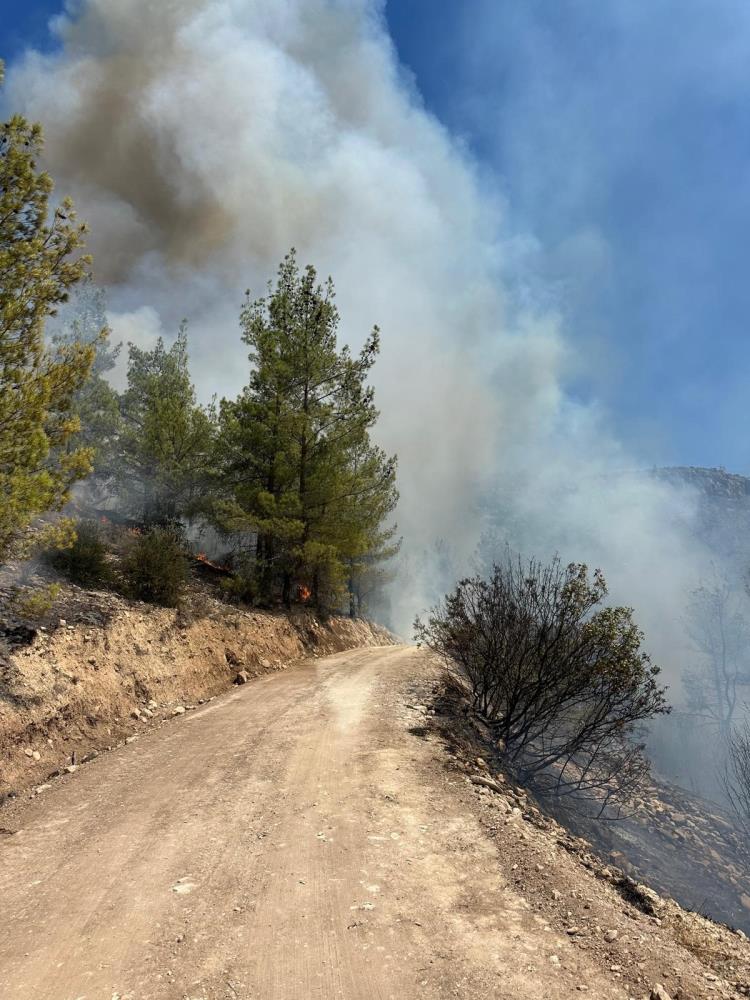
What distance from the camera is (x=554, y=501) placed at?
6978 inches

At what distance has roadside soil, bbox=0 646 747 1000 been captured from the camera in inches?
147

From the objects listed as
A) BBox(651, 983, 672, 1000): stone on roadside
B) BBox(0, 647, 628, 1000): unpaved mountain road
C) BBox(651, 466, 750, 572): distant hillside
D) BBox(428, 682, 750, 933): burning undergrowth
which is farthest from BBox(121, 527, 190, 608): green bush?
BBox(651, 466, 750, 572): distant hillside

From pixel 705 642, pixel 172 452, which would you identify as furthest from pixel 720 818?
pixel 705 642

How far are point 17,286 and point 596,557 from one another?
5361 inches

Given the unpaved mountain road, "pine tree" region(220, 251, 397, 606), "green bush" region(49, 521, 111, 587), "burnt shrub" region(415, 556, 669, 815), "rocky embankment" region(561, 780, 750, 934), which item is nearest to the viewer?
the unpaved mountain road

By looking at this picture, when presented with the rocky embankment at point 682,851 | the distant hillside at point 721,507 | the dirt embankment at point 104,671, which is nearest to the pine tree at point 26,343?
the dirt embankment at point 104,671

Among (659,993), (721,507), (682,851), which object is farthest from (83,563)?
(721,507)

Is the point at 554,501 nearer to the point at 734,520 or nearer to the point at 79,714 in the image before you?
the point at 734,520

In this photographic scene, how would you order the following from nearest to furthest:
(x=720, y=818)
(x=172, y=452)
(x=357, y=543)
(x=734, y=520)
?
1. (x=720, y=818)
2. (x=357, y=543)
3. (x=172, y=452)
4. (x=734, y=520)

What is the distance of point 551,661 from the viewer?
10906mm

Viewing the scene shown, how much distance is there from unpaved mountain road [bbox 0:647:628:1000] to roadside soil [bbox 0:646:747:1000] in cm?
2

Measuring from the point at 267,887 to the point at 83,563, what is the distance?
1176 centimetres

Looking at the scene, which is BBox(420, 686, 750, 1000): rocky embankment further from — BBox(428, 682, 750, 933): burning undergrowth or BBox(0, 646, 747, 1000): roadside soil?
BBox(428, 682, 750, 933): burning undergrowth

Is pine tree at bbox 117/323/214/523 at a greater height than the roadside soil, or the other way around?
pine tree at bbox 117/323/214/523
